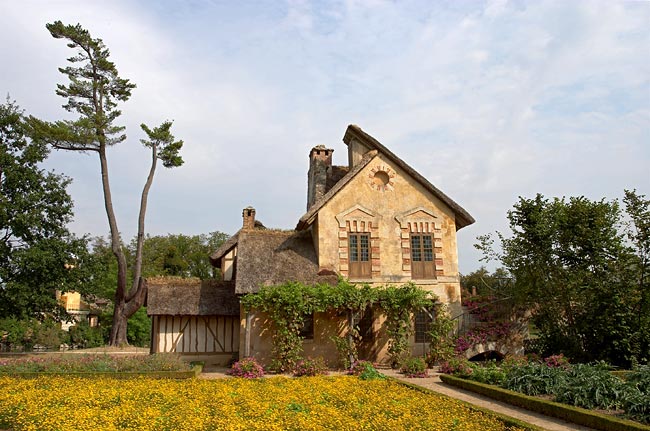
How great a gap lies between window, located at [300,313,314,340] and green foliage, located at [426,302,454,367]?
455 cm

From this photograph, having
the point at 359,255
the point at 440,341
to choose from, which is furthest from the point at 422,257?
the point at 440,341

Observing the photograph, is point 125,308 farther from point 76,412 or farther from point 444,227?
point 76,412

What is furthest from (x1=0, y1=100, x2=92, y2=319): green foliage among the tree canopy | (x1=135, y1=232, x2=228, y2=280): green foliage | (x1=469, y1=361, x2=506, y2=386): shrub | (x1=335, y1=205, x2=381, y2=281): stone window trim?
(x1=135, y1=232, x2=228, y2=280): green foliage

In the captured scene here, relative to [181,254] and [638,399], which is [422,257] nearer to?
[638,399]

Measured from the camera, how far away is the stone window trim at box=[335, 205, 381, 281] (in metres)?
20.3

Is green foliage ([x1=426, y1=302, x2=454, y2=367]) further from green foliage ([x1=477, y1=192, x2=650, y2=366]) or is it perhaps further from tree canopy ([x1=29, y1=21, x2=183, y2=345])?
tree canopy ([x1=29, y1=21, x2=183, y2=345])

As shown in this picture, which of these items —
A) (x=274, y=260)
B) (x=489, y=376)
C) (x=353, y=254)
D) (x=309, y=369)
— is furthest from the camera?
(x=353, y=254)

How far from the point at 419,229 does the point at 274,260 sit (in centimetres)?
641

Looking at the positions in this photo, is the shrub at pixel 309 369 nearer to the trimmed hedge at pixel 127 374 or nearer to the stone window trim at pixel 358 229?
the trimmed hedge at pixel 127 374

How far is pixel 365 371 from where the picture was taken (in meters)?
15.6

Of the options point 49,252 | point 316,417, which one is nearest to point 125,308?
point 49,252

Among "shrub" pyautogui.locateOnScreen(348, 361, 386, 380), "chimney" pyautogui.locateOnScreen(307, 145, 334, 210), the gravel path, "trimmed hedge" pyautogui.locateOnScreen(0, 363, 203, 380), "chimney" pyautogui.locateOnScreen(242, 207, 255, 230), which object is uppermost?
"chimney" pyautogui.locateOnScreen(307, 145, 334, 210)

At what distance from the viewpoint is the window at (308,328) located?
19.2 metres

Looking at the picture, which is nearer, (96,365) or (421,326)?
(96,365)
